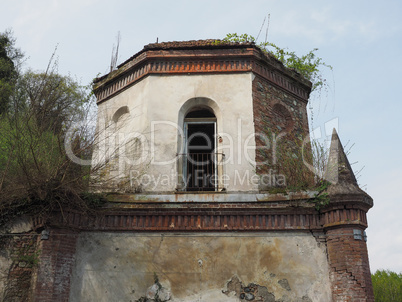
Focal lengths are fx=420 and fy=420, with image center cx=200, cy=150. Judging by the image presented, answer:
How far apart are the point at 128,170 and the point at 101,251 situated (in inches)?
76.4

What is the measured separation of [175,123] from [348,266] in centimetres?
477

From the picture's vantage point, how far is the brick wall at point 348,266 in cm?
769

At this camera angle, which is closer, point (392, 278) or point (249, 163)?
point (249, 163)

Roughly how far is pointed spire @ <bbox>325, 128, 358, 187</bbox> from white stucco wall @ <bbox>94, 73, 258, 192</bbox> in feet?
5.22

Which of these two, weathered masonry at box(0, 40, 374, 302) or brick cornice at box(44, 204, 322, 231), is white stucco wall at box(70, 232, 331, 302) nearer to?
weathered masonry at box(0, 40, 374, 302)

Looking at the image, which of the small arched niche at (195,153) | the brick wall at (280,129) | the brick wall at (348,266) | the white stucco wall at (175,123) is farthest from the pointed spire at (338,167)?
the small arched niche at (195,153)

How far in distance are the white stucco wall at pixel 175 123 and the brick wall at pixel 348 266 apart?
6.65 ft

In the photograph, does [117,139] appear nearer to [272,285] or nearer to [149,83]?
[149,83]

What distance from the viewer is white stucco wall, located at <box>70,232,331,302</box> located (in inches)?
317

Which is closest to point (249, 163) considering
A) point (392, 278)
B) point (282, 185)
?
point (282, 185)

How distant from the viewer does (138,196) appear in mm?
8742

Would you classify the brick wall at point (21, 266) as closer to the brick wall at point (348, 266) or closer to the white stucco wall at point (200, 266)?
the white stucco wall at point (200, 266)

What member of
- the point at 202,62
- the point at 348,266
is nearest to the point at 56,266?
the point at 348,266

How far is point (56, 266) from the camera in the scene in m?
7.96
